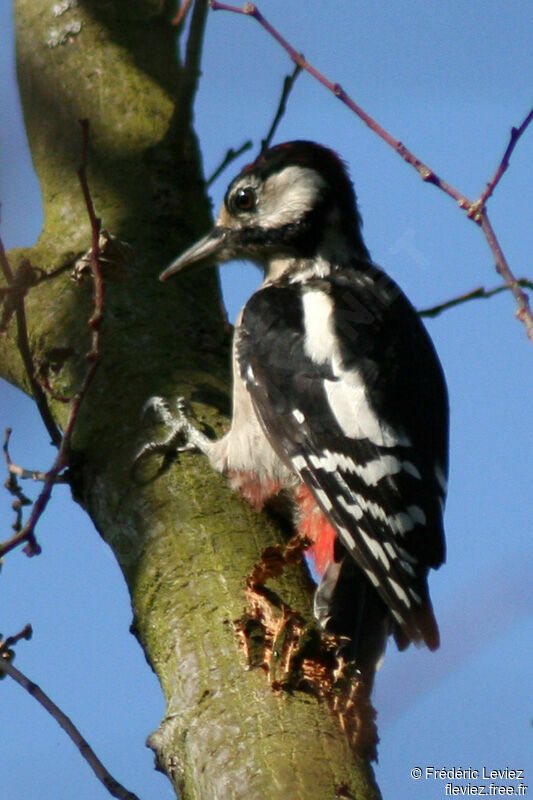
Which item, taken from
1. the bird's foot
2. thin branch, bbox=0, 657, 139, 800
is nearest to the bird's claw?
the bird's foot

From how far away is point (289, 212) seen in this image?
3734 mm

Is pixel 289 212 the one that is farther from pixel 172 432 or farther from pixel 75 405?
pixel 75 405

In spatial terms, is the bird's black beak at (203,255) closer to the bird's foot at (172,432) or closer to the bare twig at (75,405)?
the bird's foot at (172,432)

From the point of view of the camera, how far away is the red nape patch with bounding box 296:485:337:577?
9.45 ft

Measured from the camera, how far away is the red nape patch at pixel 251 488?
273 cm

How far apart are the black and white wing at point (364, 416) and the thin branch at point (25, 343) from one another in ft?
2.10

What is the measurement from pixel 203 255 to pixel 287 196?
528mm

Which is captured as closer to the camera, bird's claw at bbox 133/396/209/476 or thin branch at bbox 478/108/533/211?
thin branch at bbox 478/108/533/211

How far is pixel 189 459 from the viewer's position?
2783mm

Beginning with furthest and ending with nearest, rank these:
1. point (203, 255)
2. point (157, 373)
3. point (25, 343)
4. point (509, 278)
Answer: point (203, 255)
point (157, 373)
point (25, 343)
point (509, 278)

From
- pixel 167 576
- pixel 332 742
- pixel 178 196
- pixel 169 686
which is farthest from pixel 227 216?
pixel 332 742

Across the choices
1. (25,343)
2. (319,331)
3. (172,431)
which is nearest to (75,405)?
(25,343)

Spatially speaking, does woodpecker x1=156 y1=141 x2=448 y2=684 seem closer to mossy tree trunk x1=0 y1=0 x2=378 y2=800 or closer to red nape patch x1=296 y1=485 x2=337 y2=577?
red nape patch x1=296 y1=485 x2=337 y2=577

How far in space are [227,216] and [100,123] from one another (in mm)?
543
